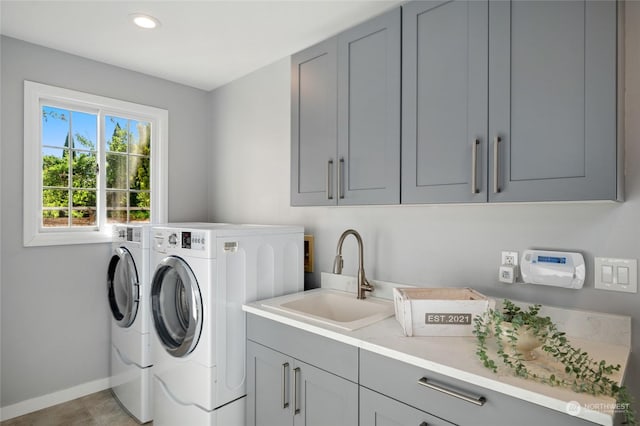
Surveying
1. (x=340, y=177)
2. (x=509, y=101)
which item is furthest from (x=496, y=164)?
(x=340, y=177)

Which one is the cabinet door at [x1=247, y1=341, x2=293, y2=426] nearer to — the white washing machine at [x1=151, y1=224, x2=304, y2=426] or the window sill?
the white washing machine at [x1=151, y1=224, x2=304, y2=426]

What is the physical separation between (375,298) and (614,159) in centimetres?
133

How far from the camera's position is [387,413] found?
1.34 metres

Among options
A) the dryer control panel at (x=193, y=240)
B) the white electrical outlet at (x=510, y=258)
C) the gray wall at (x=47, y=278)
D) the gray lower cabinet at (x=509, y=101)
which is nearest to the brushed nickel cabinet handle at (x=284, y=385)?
the dryer control panel at (x=193, y=240)

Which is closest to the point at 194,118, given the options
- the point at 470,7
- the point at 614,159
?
the point at 470,7

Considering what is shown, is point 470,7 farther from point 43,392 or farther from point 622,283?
point 43,392

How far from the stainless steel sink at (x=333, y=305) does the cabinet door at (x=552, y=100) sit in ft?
3.02

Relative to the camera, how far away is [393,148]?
1.63 meters

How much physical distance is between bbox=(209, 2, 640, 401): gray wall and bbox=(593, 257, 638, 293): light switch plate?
2 centimetres

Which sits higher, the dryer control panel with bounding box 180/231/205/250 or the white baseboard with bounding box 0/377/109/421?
the dryer control panel with bounding box 180/231/205/250

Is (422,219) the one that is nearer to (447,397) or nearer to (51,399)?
(447,397)

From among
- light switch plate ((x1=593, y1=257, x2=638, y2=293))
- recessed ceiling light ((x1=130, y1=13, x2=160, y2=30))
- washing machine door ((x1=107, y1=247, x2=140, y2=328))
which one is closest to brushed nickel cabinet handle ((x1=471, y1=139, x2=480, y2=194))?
light switch plate ((x1=593, y1=257, x2=638, y2=293))

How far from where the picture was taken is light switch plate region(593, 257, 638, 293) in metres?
1.34

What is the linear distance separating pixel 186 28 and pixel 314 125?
1020 mm
